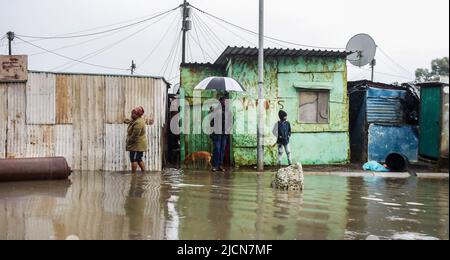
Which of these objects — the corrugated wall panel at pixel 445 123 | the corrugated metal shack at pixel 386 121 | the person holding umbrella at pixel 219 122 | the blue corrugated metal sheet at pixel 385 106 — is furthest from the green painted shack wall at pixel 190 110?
the corrugated wall panel at pixel 445 123

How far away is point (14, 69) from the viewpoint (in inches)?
402

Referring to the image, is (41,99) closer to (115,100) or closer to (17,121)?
(17,121)

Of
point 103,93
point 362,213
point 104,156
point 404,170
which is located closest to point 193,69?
point 103,93

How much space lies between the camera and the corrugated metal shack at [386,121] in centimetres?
1359

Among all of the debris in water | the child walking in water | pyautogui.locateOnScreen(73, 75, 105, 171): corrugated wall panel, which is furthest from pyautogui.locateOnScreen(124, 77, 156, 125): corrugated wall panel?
the debris in water

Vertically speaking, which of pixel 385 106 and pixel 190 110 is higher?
pixel 385 106

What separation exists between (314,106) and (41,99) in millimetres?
8070

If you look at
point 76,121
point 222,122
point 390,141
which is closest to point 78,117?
point 76,121

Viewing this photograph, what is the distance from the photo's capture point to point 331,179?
978 centimetres

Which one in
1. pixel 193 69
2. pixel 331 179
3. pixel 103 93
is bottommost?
pixel 331 179

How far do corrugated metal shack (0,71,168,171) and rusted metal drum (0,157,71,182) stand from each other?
6.73ft

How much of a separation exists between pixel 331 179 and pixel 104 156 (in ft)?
19.0

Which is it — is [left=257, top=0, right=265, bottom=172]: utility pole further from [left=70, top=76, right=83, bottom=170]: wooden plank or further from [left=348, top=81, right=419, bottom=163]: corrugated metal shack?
[left=70, top=76, right=83, bottom=170]: wooden plank
